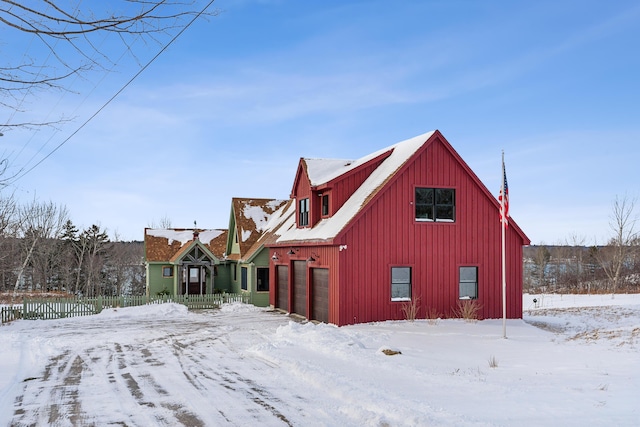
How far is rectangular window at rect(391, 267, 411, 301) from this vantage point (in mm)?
21203

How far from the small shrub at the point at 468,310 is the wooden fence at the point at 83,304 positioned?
14443 mm

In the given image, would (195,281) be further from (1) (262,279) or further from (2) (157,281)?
(1) (262,279)

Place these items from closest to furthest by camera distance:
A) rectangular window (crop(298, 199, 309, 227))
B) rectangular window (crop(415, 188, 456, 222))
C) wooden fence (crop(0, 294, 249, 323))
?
A: rectangular window (crop(415, 188, 456, 222)), rectangular window (crop(298, 199, 309, 227)), wooden fence (crop(0, 294, 249, 323))

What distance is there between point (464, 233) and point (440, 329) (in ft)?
15.8

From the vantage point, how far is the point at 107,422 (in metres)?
8.40

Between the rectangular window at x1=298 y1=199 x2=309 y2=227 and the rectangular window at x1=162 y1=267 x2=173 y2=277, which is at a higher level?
the rectangular window at x1=298 y1=199 x2=309 y2=227

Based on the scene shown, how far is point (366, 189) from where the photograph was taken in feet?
74.1

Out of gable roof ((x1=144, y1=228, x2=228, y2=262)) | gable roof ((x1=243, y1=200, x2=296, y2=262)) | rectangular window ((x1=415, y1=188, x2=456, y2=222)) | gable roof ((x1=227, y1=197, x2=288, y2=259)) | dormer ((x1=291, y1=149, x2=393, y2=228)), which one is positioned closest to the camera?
rectangular window ((x1=415, y1=188, x2=456, y2=222))

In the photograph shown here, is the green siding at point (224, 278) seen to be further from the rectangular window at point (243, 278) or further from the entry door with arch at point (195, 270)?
the rectangular window at point (243, 278)

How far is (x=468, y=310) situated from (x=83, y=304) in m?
19.7

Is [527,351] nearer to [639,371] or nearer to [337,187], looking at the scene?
[639,371]

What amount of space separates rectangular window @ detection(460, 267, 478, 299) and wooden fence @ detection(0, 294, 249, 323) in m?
14.4

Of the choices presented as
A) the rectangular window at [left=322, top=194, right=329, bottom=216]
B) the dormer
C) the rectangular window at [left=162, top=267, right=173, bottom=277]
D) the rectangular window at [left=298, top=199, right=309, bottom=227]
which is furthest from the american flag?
the rectangular window at [left=162, top=267, right=173, bottom=277]

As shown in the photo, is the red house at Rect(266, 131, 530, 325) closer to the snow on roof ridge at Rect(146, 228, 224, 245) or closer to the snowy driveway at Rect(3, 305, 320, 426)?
the snowy driveway at Rect(3, 305, 320, 426)
